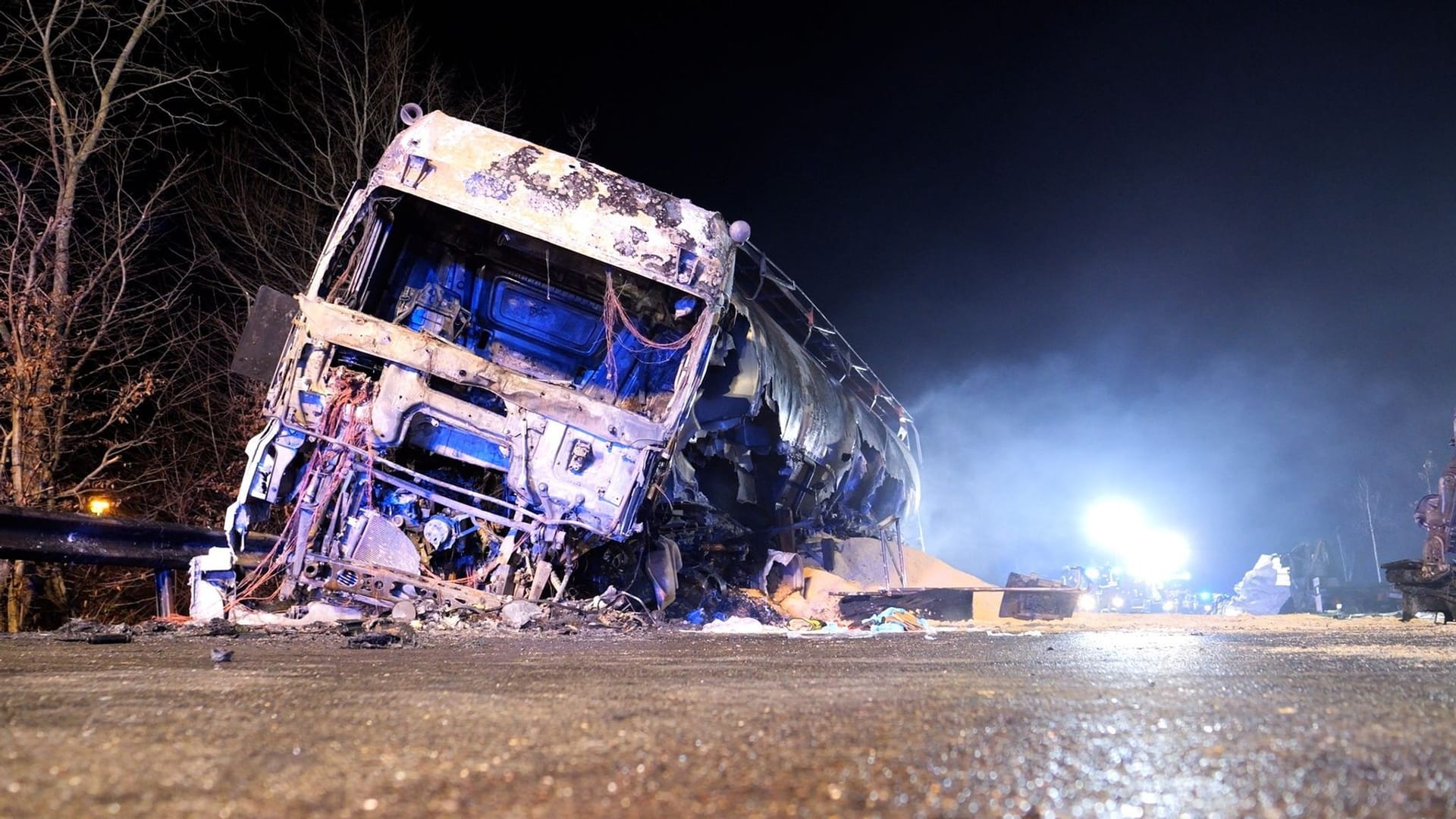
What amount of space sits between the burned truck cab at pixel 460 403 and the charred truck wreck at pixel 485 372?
0.05 feet

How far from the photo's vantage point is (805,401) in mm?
7598

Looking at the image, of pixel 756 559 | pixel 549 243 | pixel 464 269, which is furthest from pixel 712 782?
pixel 756 559

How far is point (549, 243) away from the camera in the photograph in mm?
5305

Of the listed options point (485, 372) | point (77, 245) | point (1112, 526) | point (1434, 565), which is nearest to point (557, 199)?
point (485, 372)

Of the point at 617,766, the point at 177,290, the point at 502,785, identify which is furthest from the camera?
the point at 177,290

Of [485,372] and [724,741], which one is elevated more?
[485,372]

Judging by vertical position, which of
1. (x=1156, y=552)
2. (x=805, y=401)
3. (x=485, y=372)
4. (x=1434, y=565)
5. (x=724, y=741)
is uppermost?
(x=1156, y=552)

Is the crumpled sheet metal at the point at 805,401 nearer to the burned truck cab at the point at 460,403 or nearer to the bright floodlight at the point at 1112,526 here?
the burned truck cab at the point at 460,403

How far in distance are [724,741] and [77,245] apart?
1123 centimetres

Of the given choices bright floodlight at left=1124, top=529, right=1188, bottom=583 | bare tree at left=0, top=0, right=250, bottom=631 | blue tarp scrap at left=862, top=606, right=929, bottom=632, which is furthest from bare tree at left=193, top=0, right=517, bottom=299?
bright floodlight at left=1124, top=529, right=1188, bottom=583

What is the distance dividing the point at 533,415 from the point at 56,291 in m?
6.64

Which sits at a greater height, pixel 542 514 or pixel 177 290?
pixel 177 290

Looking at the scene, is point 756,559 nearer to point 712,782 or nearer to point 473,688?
point 473,688

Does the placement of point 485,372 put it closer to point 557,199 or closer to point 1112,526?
point 557,199
